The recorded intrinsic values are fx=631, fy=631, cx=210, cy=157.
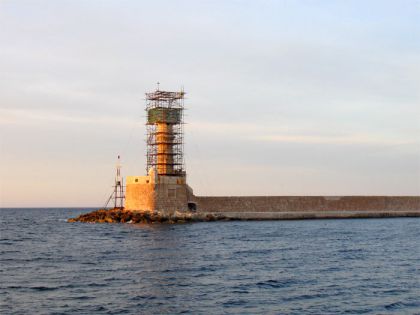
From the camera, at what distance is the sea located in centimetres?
2070

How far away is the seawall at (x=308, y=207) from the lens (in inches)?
2648

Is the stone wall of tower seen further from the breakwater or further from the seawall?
the seawall

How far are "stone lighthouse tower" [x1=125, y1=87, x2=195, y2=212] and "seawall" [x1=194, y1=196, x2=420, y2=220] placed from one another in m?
2.77

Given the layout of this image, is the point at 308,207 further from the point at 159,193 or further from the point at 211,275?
the point at 211,275

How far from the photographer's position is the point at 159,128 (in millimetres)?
66875

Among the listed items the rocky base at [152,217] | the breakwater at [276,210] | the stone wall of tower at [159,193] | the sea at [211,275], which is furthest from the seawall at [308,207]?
the sea at [211,275]

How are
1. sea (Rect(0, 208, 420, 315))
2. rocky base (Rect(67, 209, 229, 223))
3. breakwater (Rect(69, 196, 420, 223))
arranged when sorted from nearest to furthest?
sea (Rect(0, 208, 420, 315))
rocky base (Rect(67, 209, 229, 223))
breakwater (Rect(69, 196, 420, 223))

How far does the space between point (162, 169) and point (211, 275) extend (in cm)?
4033

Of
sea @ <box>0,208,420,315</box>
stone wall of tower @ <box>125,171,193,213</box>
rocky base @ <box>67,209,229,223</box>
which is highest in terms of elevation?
stone wall of tower @ <box>125,171,193,213</box>

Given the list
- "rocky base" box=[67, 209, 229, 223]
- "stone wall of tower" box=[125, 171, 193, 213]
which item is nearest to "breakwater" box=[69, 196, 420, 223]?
"rocky base" box=[67, 209, 229, 223]

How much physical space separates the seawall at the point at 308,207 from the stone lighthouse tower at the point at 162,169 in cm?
277

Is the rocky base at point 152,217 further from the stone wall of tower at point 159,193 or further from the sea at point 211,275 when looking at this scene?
the sea at point 211,275

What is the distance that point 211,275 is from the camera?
26594 millimetres

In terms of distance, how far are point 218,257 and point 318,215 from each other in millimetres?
41841
